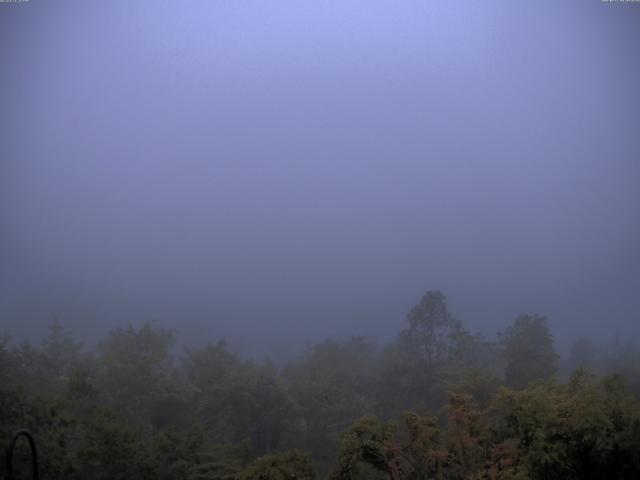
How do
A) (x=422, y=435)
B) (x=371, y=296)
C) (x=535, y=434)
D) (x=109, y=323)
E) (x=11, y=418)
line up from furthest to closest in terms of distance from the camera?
1. (x=371, y=296)
2. (x=109, y=323)
3. (x=11, y=418)
4. (x=422, y=435)
5. (x=535, y=434)

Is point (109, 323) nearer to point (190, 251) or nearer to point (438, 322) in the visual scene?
point (438, 322)

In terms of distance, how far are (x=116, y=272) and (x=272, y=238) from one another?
80.1m

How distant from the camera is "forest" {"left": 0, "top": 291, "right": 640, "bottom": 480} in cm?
1063

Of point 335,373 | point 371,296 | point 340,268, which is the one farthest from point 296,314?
point 335,373

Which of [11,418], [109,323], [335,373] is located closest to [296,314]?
[109,323]

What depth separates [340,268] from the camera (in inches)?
5728

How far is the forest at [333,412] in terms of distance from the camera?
34.9ft

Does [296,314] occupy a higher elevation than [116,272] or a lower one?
lower

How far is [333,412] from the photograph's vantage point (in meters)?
22.6

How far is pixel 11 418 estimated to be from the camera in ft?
43.7

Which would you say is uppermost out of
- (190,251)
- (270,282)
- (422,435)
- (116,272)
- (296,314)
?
(190,251)

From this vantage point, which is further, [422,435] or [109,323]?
[109,323]

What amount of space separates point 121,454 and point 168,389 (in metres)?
8.78

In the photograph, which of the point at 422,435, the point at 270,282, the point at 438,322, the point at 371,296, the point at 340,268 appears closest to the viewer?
the point at 422,435
